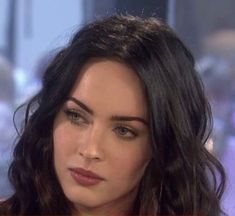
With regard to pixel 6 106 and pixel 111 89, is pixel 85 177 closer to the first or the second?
pixel 111 89

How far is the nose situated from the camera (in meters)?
0.90

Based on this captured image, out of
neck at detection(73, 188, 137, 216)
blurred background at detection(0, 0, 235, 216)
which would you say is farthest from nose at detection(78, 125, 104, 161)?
blurred background at detection(0, 0, 235, 216)

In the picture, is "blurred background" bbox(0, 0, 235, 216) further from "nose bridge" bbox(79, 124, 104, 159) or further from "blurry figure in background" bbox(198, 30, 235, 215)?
"nose bridge" bbox(79, 124, 104, 159)

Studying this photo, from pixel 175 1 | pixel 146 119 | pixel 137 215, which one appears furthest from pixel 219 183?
pixel 175 1

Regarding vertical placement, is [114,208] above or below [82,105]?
below

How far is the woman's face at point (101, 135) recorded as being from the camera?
92 cm

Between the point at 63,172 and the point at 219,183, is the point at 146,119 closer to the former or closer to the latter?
the point at 63,172

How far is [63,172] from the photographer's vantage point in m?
0.96

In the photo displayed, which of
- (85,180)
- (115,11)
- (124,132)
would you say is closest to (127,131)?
(124,132)

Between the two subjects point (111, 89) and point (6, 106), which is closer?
point (111, 89)

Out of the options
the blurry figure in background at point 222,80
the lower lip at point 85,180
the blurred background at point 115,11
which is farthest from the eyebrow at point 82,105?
the blurry figure in background at point 222,80

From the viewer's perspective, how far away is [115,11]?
1.46m

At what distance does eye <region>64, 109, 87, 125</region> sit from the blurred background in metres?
0.51

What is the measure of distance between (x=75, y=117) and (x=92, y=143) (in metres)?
0.07
